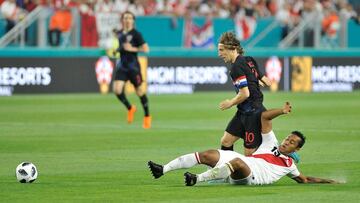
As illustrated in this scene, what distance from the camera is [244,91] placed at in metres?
12.6

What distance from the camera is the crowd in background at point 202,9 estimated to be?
1221 inches

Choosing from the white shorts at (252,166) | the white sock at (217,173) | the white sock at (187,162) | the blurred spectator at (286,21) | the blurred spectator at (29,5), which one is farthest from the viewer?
the blurred spectator at (286,21)

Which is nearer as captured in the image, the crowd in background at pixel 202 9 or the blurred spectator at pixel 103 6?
the crowd in background at pixel 202 9

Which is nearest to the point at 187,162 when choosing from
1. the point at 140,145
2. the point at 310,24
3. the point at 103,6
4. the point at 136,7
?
the point at 140,145

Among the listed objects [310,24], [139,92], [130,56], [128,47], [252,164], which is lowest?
[252,164]

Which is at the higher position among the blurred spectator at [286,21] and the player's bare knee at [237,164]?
the blurred spectator at [286,21]

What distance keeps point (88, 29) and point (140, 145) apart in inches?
580

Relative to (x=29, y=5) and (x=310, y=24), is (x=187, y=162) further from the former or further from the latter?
(x=310, y=24)

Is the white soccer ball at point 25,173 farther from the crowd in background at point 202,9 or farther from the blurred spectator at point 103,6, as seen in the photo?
the blurred spectator at point 103,6

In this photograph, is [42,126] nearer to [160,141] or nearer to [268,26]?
[160,141]

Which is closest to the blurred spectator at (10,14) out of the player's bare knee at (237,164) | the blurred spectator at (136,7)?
the blurred spectator at (136,7)

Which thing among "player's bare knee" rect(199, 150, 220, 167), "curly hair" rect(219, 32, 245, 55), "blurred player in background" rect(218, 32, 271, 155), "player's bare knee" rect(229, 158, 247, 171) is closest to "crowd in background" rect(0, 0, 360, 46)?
"blurred player in background" rect(218, 32, 271, 155)

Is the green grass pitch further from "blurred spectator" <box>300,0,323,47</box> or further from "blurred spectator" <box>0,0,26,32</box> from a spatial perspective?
"blurred spectator" <box>300,0,323,47</box>

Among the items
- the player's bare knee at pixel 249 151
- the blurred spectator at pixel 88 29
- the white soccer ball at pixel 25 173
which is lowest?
the white soccer ball at pixel 25 173
